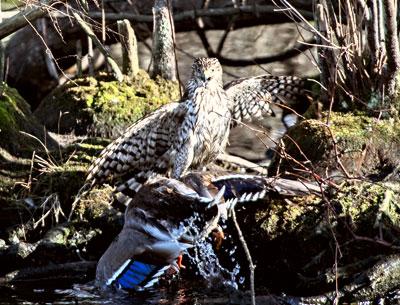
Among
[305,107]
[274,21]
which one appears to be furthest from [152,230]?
[274,21]

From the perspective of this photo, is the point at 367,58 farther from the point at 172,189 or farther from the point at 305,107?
the point at 172,189

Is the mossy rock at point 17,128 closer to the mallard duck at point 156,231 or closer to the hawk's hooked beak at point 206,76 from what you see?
the hawk's hooked beak at point 206,76

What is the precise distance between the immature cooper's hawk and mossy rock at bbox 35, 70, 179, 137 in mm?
1379

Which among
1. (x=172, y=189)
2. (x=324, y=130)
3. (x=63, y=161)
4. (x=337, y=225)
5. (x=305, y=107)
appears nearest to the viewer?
(x=172, y=189)

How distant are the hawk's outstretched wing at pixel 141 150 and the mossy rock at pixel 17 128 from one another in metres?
1.05

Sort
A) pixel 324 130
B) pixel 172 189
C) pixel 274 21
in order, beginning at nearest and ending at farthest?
1. pixel 172 189
2. pixel 324 130
3. pixel 274 21

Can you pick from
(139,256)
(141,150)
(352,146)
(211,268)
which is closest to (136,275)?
(139,256)

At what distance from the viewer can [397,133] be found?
7.40 meters

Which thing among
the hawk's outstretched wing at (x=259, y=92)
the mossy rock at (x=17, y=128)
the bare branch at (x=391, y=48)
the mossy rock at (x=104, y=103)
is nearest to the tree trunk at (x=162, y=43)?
the mossy rock at (x=104, y=103)

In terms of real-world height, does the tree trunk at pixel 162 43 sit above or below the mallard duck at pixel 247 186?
above

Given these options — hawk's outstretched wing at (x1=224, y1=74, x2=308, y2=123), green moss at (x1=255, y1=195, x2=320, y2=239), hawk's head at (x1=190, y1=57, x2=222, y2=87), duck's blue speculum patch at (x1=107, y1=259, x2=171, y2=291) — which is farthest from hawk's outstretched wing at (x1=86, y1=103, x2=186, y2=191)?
duck's blue speculum patch at (x1=107, y1=259, x2=171, y2=291)

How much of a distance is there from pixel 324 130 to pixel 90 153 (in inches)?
93.0

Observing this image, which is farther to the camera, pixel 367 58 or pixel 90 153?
pixel 90 153

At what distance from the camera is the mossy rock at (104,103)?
30.8 ft
